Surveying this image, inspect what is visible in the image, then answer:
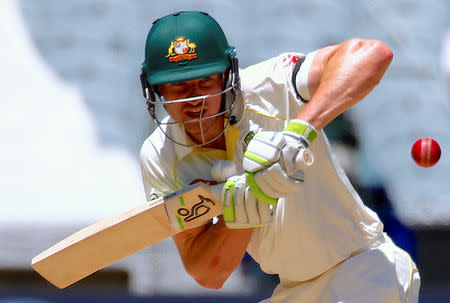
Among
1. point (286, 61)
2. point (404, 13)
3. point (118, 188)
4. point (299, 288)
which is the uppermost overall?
point (286, 61)

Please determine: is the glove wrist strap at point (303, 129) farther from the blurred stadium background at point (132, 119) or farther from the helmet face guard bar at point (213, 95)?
the blurred stadium background at point (132, 119)

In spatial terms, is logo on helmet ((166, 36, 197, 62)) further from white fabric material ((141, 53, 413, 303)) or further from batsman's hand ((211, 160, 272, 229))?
batsman's hand ((211, 160, 272, 229))

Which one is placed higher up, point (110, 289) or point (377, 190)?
point (377, 190)

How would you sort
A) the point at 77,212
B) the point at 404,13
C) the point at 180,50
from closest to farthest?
1. the point at 180,50
2. the point at 77,212
3. the point at 404,13

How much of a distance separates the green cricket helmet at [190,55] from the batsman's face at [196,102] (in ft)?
0.06

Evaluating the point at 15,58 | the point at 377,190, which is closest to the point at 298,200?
the point at 377,190

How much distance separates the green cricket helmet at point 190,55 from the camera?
7.57 feet

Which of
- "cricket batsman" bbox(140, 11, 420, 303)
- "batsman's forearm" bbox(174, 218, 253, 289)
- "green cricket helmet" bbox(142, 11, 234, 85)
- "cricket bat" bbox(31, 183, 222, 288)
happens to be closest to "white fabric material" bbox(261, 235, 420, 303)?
"cricket batsman" bbox(140, 11, 420, 303)

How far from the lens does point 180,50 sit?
91.2 inches

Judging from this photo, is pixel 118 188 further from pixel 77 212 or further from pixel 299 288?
pixel 299 288

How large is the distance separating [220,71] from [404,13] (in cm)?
457

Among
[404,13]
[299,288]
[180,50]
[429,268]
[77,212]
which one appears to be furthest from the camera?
[404,13]

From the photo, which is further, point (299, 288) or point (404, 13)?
point (404, 13)

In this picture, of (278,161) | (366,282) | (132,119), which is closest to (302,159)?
(278,161)
